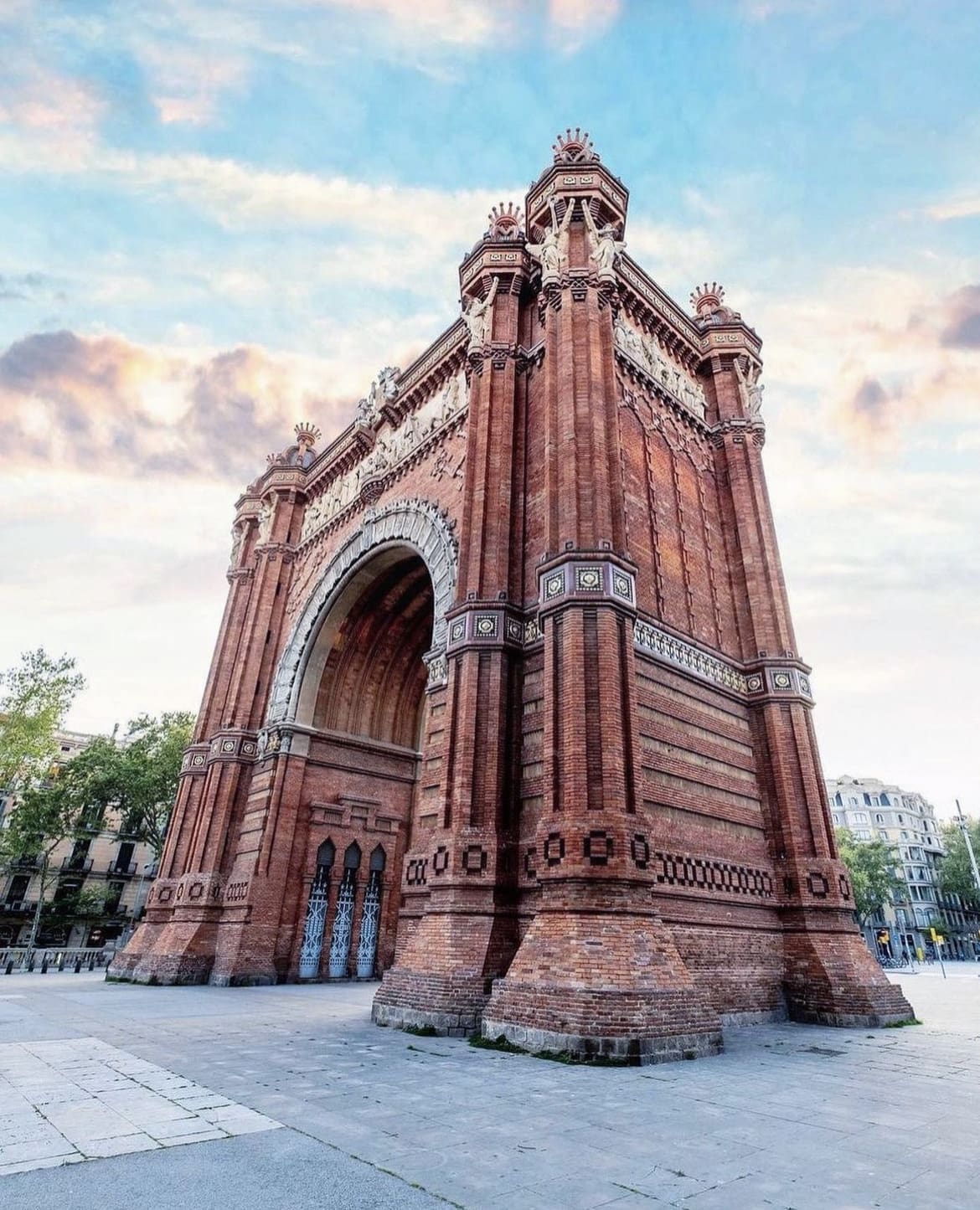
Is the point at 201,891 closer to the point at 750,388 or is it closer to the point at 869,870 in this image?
the point at 750,388

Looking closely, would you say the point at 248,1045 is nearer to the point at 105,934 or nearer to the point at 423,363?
the point at 423,363

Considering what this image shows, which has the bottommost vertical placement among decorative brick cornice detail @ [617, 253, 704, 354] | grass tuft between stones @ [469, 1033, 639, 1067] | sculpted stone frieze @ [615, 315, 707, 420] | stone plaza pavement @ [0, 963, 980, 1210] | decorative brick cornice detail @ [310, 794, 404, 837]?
stone plaza pavement @ [0, 963, 980, 1210]

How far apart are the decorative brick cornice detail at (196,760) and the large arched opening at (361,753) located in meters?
4.56

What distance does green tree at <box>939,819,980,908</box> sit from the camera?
226 ft

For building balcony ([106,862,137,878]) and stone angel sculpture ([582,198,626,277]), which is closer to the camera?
stone angel sculpture ([582,198,626,277])

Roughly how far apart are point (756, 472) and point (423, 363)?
10490 mm

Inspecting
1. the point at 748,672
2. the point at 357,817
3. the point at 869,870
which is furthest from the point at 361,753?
the point at 869,870

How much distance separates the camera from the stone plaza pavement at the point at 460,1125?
13.0 ft

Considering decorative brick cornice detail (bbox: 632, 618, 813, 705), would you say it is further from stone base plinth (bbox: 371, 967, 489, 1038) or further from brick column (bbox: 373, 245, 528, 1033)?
stone base plinth (bbox: 371, 967, 489, 1038)

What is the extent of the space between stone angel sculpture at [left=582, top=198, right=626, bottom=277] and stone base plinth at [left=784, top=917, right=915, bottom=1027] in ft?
46.8

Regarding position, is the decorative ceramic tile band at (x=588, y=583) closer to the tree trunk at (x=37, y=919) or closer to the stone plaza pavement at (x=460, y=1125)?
the stone plaza pavement at (x=460, y=1125)

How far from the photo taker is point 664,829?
1198cm

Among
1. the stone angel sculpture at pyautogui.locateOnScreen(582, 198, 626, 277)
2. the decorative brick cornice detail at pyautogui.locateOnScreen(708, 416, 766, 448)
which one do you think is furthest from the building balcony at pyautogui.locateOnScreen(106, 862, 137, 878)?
the stone angel sculpture at pyautogui.locateOnScreen(582, 198, 626, 277)

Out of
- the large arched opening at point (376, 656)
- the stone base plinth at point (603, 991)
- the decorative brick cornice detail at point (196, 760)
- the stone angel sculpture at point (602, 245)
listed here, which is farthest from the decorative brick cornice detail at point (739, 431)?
the decorative brick cornice detail at point (196, 760)
